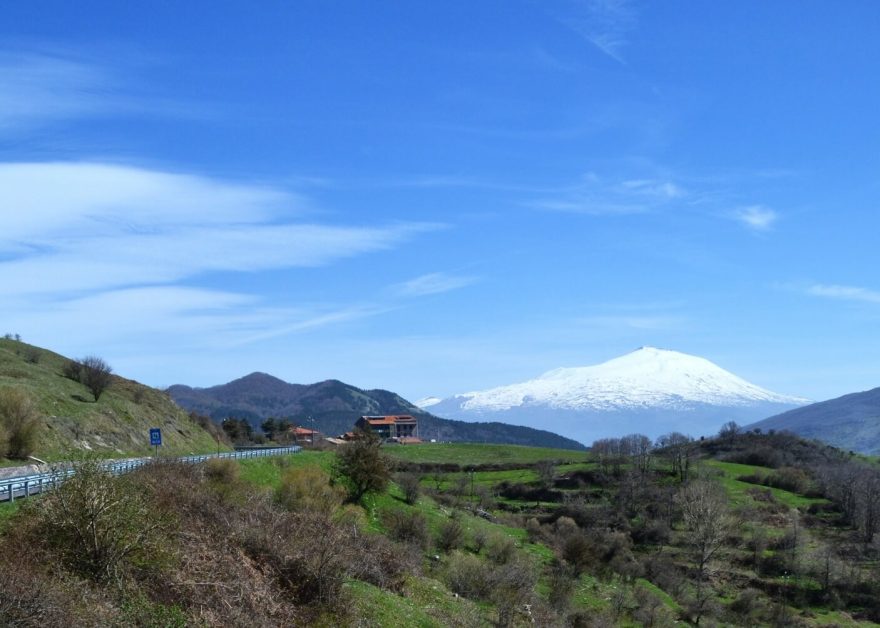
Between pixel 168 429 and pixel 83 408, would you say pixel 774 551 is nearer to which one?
pixel 168 429

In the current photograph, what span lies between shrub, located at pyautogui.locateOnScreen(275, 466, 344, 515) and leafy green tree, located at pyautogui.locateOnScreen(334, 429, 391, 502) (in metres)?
2.75

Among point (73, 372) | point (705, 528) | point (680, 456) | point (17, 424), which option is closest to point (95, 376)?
point (73, 372)

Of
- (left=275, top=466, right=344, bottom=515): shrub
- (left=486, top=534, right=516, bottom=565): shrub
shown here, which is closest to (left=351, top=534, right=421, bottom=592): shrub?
(left=275, top=466, right=344, bottom=515): shrub

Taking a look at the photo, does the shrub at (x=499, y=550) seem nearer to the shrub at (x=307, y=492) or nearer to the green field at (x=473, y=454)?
the shrub at (x=307, y=492)

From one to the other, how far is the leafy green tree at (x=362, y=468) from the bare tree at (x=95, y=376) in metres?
25.3

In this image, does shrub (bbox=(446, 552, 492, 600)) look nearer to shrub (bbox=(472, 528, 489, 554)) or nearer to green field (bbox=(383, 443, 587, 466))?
shrub (bbox=(472, 528, 489, 554))

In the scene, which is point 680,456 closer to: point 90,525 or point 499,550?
point 499,550

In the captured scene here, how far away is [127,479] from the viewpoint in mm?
19312

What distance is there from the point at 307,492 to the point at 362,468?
792 cm

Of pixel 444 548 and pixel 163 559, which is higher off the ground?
pixel 163 559

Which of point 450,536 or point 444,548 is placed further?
point 450,536

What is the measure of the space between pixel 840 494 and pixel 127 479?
3614 inches

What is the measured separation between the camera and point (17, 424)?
36.3 metres

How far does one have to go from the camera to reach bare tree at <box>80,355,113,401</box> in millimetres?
61725
